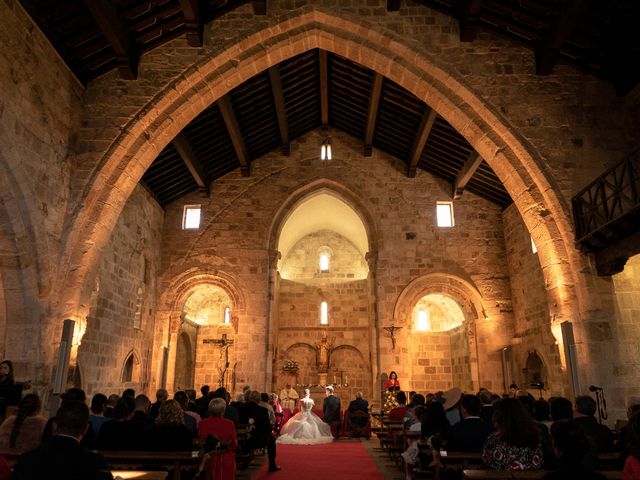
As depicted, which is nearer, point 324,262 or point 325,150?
point 325,150

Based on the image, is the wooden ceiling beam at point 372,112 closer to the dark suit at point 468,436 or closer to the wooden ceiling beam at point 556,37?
the wooden ceiling beam at point 556,37

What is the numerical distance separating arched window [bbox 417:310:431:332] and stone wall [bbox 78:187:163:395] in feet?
30.2

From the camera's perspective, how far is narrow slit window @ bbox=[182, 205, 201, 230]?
14.9 meters

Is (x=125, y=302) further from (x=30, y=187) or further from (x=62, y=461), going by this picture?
(x=62, y=461)

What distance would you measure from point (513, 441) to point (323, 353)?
13.8 metres

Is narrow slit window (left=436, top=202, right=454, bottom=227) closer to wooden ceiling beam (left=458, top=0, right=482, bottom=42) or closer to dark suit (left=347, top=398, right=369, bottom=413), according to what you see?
dark suit (left=347, top=398, right=369, bottom=413)

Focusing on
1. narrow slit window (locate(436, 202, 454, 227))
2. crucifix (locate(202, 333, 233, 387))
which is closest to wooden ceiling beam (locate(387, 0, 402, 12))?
narrow slit window (locate(436, 202, 454, 227))

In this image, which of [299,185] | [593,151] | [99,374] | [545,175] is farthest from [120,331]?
[593,151]

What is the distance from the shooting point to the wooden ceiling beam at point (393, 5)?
30.7ft

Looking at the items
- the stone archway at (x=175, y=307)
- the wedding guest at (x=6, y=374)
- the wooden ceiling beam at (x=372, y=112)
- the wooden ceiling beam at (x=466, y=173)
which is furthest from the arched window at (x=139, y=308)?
the wooden ceiling beam at (x=466, y=173)

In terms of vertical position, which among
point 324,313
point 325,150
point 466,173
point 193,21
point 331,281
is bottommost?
point 324,313

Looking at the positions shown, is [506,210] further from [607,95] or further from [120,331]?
[120,331]

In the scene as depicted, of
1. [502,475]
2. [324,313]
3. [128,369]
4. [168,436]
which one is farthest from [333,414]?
[502,475]

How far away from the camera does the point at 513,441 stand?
3100 mm
